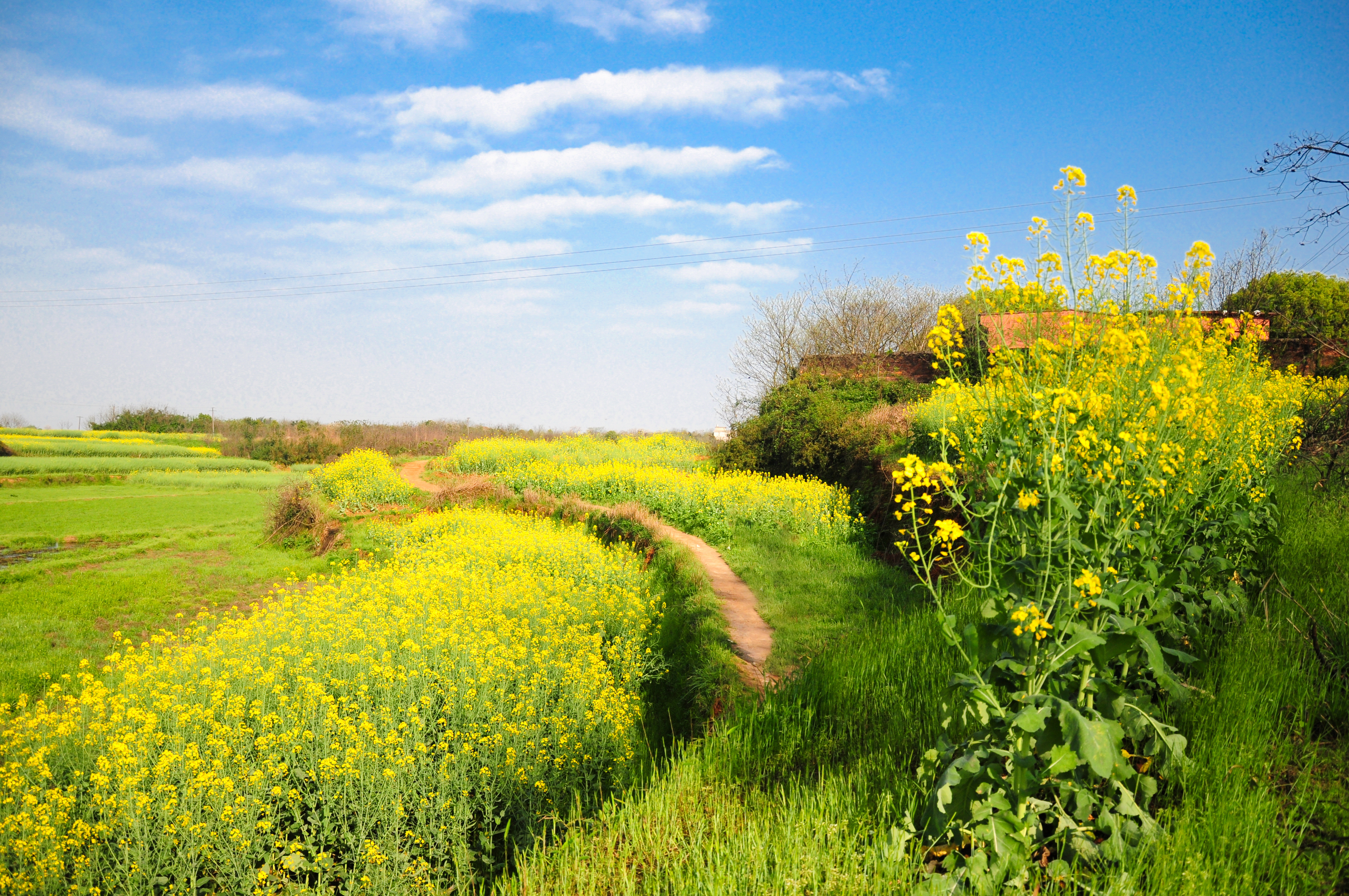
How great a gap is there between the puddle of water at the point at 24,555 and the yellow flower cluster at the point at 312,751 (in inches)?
252

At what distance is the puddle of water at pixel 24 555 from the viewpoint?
10.8m

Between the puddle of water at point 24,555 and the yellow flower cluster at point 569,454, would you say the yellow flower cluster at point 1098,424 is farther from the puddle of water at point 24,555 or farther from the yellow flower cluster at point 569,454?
Result: the yellow flower cluster at point 569,454

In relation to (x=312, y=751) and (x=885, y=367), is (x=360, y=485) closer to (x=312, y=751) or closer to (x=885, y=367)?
(x=312, y=751)

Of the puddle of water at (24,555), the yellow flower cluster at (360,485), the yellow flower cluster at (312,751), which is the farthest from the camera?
the yellow flower cluster at (360,485)

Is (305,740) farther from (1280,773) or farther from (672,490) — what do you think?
(672,490)

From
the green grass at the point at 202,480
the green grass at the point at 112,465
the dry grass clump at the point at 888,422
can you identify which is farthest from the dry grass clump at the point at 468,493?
the green grass at the point at 112,465

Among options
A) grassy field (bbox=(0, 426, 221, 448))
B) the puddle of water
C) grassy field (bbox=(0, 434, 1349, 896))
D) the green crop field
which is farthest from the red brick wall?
grassy field (bbox=(0, 426, 221, 448))

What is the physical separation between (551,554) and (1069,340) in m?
7.98

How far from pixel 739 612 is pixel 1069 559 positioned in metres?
5.28

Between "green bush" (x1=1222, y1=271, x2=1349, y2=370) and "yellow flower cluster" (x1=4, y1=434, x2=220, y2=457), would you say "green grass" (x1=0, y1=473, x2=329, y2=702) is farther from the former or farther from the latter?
"green bush" (x1=1222, y1=271, x2=1349, y2=370)

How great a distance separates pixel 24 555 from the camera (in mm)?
11500

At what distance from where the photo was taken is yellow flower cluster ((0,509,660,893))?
367cm

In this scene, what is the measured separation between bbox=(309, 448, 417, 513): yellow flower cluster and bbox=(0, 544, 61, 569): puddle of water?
5.17 m

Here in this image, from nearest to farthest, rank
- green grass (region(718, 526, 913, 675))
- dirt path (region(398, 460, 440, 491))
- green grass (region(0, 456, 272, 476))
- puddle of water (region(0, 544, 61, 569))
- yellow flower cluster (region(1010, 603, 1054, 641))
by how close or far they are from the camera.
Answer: yellow flower cluster (region(1010, 603, 1054, 641)), green grass (region(718, 526, 913, 675)), puddle of water (region(0, 544, 61, 569)), dirt path (region(398, 460, 440, 491)), green grass (region(0, 456, 272, 476))
